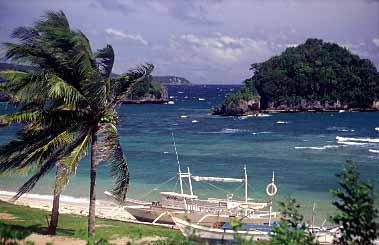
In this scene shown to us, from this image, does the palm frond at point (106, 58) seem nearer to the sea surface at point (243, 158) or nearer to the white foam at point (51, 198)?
the sea surface at point (243, 158)

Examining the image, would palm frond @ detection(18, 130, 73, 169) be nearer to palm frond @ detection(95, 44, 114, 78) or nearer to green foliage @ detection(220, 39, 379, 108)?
palm frond @ detection(95, 44, 114, 78)

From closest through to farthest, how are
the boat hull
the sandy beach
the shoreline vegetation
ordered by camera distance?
the shoreline vegetation, the boat hull, the sandy beach

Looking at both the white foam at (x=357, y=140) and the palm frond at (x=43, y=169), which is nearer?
the palm frond at (x=43, y=169)

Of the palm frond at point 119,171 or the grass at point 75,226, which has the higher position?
the palm frond at point 119,171

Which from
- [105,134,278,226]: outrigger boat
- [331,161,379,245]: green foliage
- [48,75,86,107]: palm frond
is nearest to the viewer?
[331,161,379,245]: green foliage

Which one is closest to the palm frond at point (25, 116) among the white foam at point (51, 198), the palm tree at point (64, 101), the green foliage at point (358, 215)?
the palm tree at point (64, 101)

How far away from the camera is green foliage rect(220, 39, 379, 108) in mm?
114500

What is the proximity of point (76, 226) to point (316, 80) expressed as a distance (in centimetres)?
10620

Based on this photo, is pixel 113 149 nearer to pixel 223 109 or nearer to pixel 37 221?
pixel 37 221

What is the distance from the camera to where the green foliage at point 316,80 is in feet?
376

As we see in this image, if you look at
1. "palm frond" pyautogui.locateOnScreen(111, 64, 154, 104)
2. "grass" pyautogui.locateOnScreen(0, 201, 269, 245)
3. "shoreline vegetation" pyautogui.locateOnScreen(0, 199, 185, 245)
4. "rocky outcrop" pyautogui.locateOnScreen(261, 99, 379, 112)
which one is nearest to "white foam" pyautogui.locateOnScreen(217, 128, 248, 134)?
"rocky outcrop" pyautogui.locateOnScreen(261, 99, 379, 112)

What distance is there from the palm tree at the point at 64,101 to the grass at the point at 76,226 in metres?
3.80

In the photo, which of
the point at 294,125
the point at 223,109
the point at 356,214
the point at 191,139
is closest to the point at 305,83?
the point at 223,109

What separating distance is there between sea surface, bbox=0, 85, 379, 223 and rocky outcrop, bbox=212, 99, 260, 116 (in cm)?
2184
